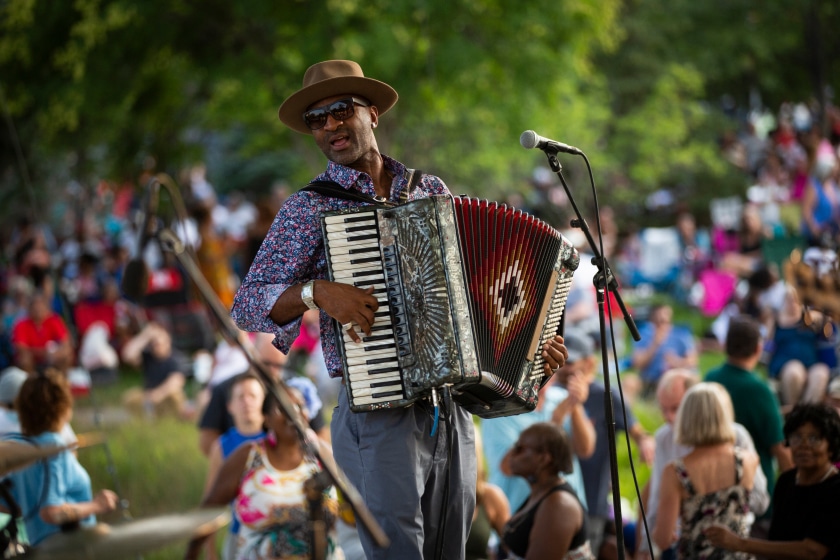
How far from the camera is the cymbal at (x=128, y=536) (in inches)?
113

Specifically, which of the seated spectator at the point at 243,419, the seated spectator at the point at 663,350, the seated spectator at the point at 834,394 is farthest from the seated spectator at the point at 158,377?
the seated spectator at the point at 834,394

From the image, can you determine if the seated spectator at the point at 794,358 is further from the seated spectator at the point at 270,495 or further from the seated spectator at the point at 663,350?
the seated spectator at the point at 270,495

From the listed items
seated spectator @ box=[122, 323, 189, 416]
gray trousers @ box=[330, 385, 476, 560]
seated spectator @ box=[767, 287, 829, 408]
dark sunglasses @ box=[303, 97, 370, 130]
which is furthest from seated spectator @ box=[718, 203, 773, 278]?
dark sunglasses @ box=[303, 97, 370, 130]

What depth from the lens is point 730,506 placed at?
5668 mm

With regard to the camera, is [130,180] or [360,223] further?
[130,180]

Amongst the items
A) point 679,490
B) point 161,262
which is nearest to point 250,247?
point 161,262

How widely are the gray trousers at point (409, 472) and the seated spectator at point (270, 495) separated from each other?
1.55 metres

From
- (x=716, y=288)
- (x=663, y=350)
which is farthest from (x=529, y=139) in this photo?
(x=716, y=288)

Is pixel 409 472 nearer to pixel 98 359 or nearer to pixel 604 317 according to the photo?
pixel 604 317

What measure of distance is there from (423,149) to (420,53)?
417 centimetres

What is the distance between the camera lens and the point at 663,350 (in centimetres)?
1120

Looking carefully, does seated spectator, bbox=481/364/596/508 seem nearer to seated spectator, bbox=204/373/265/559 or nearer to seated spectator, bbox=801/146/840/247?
seated spectator, bbox=204/373/265/559

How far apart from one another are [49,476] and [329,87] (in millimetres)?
1803

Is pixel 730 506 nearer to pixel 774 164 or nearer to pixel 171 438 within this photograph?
pixel 171 438
